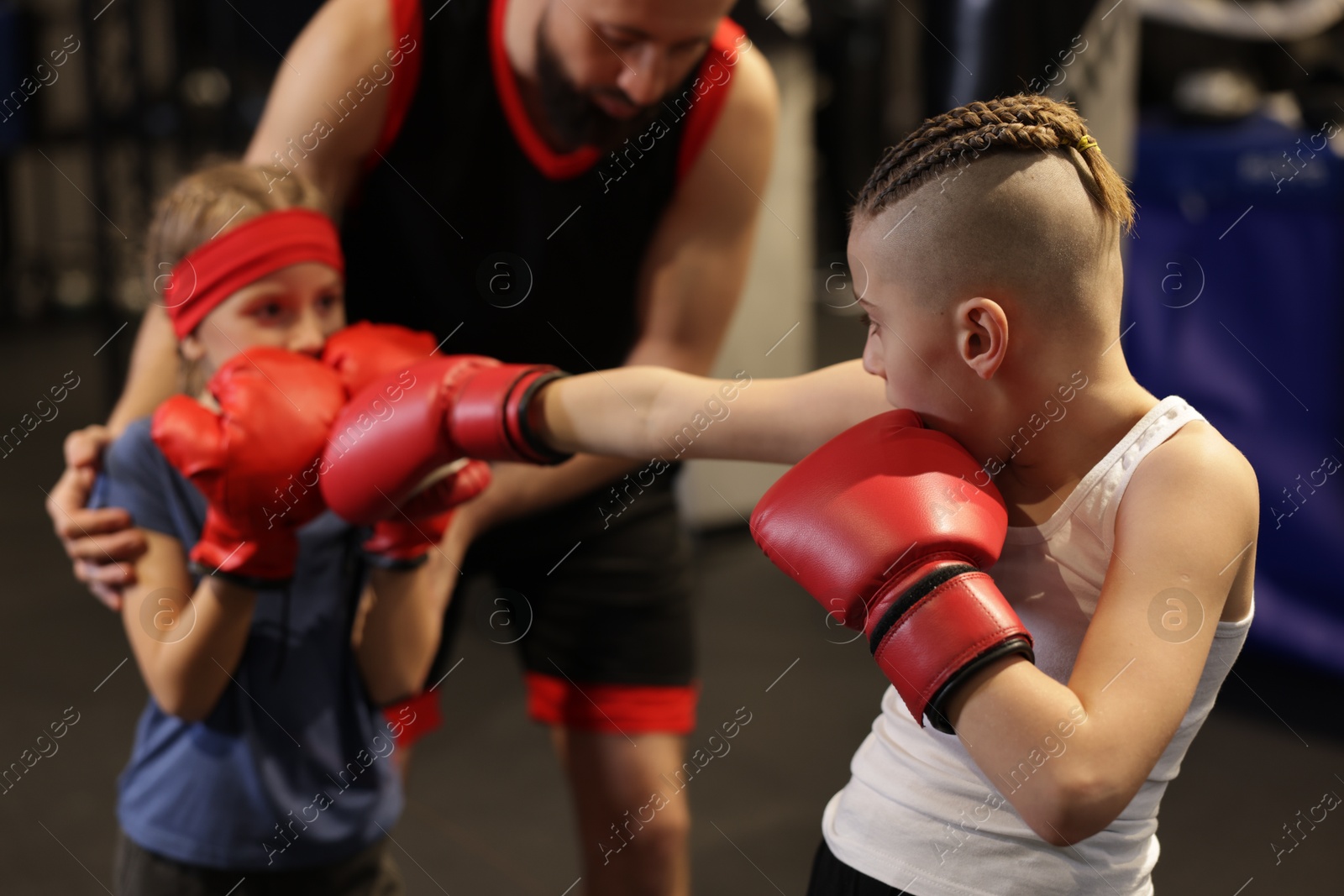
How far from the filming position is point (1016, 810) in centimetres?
72

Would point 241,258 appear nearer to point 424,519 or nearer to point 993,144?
point 424,519

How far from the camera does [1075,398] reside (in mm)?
745

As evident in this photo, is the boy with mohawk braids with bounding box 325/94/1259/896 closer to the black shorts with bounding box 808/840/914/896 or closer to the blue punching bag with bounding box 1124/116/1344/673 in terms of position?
the black shorts with bounding box 808/840/914/896

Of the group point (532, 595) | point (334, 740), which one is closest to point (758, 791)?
point (532, 595)

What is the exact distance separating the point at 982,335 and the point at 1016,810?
0.29 metres

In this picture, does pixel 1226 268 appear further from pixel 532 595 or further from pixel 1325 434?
pixel 532 595

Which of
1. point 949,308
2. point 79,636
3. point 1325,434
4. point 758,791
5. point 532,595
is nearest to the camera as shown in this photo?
point 949,308

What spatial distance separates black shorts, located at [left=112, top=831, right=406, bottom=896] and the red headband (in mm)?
487

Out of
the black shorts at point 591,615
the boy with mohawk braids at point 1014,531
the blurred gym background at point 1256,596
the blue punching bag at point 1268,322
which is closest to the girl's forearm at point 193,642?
the black shorts at point 591,615

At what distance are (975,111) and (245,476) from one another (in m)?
0.64

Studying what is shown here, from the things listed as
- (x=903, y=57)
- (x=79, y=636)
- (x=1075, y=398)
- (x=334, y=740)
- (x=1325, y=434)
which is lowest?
(x=903, y=57)

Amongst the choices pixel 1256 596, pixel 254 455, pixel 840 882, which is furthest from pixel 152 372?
pixel 1256 596

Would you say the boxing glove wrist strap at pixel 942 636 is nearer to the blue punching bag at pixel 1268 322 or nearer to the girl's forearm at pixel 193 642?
the girl's forearm at pixel 193 642

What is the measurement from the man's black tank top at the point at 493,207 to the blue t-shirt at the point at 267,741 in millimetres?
308
